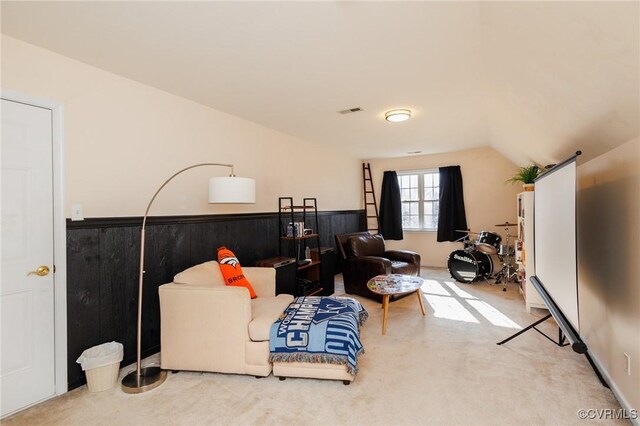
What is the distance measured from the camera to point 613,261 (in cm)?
212

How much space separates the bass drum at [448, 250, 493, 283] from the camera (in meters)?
5.07

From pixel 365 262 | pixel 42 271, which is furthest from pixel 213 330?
pixel 365 262

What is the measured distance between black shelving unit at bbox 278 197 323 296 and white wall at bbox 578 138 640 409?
111 inches

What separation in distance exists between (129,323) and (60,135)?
5.14 ft

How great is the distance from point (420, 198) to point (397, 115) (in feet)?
11.5

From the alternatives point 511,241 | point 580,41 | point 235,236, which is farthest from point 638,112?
point 511,241

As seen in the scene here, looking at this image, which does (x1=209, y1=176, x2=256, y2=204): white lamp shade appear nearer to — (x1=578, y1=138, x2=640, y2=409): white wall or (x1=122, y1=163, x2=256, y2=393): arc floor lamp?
(x1=122, y1=163, x2=256, y2=393): arc floor lamp

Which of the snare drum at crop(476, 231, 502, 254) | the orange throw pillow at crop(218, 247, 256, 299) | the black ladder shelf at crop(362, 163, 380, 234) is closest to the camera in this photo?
the orange throw pillow at crop(218, 247, 256, 299)

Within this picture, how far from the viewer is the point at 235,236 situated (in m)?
3.75

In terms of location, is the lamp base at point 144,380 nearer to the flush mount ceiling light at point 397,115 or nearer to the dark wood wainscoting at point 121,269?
the dark wood wainscoting at point 121,269

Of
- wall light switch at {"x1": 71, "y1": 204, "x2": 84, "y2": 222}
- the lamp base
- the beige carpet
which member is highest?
wall light switch at {"x1": 71, "y1": 204, "x2": 84, "y2": 222}

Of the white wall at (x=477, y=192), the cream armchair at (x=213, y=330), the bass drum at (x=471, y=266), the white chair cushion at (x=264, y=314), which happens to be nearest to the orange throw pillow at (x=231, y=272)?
the white chair cushion at (x=264, y=314)

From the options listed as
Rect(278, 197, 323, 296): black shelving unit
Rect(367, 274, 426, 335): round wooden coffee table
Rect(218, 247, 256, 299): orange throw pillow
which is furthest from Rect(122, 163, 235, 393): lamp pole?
Rect(367, 274, 426, 335): round wooden coffee table

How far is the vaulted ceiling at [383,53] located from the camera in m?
1.50
